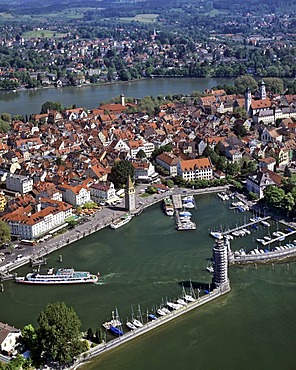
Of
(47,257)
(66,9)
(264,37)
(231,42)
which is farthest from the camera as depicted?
(66,9)

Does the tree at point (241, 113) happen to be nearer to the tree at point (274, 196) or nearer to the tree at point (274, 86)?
the tree at point (274, 86)

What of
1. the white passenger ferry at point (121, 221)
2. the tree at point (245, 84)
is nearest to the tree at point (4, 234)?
the white passenger ferry at point (121, 221)

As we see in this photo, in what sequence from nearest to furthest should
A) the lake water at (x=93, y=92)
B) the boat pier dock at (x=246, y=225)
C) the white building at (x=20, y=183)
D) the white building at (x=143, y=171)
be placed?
the boat pier dock at (x=246, y=225) → the white building at (x=20, y=183) → the white building at (x=143, y=171) → the lake water at (x=93, y=92)

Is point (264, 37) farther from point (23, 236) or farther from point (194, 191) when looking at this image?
point (23, 236)

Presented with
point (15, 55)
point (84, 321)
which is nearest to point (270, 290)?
point (84, 321)

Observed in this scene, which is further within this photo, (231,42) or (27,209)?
(231,42)

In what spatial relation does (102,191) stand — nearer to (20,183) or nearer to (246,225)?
(20,183)

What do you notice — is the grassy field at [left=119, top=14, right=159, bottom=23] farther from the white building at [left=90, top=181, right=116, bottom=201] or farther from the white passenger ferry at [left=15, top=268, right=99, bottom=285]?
the white passenger ferry at [left=15, top=268, right=99, bottom=285]
